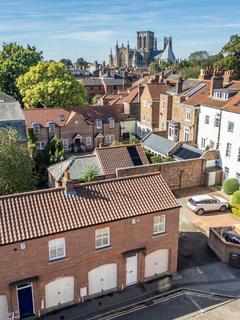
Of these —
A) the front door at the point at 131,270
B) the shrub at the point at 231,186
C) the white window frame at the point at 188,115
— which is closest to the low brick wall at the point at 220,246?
the front door at the point at 131,270

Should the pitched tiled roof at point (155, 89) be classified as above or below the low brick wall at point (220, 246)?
above

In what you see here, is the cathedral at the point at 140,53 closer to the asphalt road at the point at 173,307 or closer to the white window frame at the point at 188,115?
the white window frame at the point at 188,115

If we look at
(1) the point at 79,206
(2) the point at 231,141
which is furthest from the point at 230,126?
(1) the point at 79,206

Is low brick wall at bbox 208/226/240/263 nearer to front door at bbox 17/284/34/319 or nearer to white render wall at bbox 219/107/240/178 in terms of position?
white render wall at bbox 219/107/240/178

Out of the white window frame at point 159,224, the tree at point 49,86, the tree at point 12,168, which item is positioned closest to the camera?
the white window frame at point 159,224

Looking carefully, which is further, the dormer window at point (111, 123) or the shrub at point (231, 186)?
the dormer window at point (111, 123)

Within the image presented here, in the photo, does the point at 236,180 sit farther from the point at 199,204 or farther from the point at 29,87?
the point at 29,87

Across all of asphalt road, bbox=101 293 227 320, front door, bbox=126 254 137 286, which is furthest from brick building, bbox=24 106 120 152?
asphalt road, bbox=101 293 227 320
